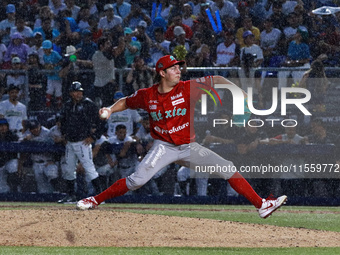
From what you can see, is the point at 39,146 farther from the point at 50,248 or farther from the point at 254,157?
the point at 50,248

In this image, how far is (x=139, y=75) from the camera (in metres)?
12.5

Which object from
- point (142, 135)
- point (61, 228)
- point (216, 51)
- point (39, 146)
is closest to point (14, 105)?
point (39, 146)

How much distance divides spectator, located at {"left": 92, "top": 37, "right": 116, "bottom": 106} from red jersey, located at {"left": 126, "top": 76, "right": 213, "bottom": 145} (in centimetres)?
487

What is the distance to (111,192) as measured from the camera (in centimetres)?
759

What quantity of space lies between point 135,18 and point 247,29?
246cm

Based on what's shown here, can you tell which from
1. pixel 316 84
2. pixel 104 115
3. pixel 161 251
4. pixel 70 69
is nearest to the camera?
pixel 161 251

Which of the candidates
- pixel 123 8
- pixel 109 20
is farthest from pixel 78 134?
pixel 123 8

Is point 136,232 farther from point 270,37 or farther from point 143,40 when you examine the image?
point 270,37

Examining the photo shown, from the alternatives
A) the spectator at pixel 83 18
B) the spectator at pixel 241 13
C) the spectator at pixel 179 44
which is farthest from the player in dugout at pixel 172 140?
the spectator at pixel 83 18

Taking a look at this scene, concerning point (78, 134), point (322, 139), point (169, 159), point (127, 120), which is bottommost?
point (322, 139)

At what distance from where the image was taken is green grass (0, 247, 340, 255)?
647 cm

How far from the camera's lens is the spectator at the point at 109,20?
13867 mm

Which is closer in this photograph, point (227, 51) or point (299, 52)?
point (299, 52)

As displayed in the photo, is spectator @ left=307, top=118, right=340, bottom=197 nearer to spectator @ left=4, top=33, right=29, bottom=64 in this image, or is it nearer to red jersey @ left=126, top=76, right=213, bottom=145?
red jersey @ left=126, top=76, right=213, bottom=145
